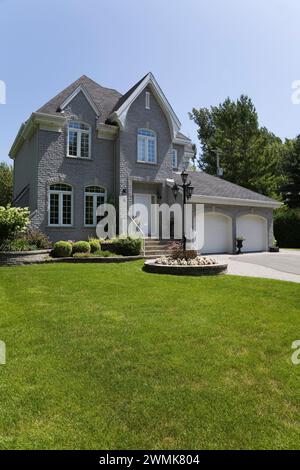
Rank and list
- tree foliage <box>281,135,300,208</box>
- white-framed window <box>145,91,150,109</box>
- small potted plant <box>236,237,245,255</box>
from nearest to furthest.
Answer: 1. white-framed window <box>145,91,150,109</box>
2. small potted plant <box>236,237,245,255</box>
3. tree foliage <box>281,135,300,208</box>

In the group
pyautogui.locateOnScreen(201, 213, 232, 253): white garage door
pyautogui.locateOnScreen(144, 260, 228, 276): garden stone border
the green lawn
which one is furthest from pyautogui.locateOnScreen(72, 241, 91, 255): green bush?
pyautogui.locateOnScreen(201, 213, 232, 253): white garage door

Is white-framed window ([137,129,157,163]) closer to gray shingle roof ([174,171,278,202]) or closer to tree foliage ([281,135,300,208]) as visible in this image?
gray shingle roof ([174,171,278,202])

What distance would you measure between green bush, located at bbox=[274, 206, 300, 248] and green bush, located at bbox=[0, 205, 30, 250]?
2407cm

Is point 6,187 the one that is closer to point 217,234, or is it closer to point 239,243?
point 217,234

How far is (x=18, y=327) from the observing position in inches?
219

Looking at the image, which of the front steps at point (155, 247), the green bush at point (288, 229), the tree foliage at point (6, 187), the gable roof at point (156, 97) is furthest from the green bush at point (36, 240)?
the tree foliage at point (6, 187)

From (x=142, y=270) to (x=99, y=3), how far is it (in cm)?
819

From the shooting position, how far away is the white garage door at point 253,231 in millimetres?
21391

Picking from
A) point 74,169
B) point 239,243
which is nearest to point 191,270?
point 74,169

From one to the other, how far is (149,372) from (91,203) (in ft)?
49.6

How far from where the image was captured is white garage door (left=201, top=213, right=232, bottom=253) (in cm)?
1984

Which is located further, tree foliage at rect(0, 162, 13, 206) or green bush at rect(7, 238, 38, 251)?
tree foliage at rect(0, 162, 13, 206)
